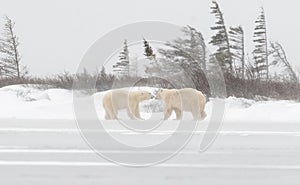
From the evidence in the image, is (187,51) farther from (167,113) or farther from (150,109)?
(167,113)

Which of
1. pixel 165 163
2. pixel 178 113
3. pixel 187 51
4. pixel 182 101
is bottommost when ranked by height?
pixel 165 163

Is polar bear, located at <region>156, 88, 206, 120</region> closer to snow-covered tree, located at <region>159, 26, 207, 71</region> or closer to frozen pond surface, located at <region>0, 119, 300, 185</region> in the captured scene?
frozen pond surface, located at <region>0, 119, 300, 185</region>

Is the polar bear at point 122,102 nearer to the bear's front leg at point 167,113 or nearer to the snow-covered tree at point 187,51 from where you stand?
the bear's front leg at point 167,113

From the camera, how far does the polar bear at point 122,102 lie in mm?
10305

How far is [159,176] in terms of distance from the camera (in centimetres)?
509

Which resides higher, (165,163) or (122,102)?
(122,102)

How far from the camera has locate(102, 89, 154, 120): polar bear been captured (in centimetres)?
1030

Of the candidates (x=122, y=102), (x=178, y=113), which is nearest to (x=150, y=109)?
(x=178, y=113)

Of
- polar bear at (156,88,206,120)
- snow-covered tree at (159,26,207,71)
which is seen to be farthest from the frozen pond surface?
snow-covered tree at (159,26,207,71)

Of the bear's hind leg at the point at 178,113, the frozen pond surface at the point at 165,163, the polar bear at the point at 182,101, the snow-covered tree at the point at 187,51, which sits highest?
the snow-covered tree at the point at 187,51

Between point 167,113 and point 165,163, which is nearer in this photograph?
point 165,163

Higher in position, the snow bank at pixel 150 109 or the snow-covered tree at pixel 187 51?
the snow-covered tree at pixel 187 51

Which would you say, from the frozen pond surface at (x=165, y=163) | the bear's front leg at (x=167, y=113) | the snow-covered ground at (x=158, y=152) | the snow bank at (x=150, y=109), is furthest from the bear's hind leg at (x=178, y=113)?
the frozen pond surface at (x=165, y=163)

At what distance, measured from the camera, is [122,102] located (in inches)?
407
